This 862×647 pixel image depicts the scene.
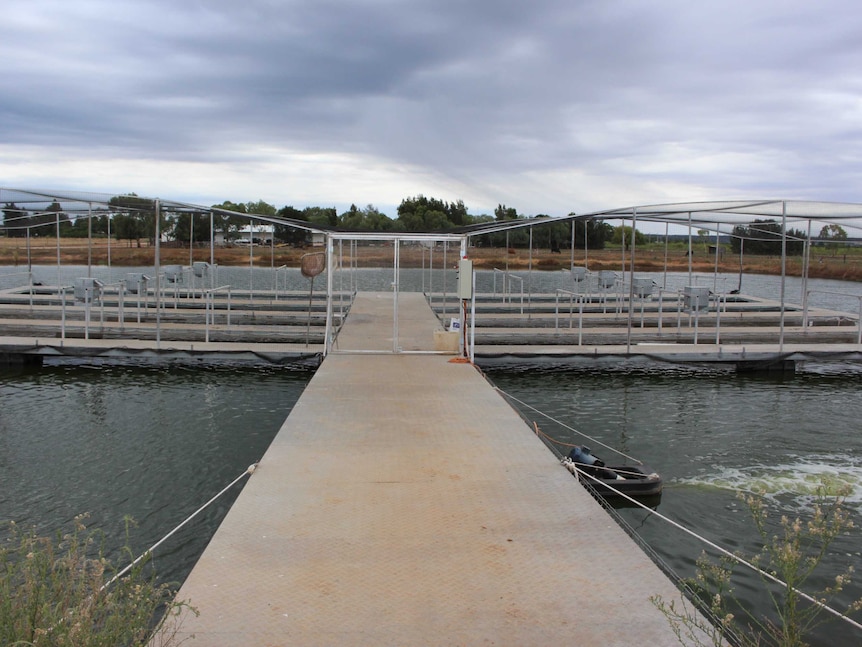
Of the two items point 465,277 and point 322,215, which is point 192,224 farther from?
point 322,215

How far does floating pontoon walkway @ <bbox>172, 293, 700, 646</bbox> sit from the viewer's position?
385cm

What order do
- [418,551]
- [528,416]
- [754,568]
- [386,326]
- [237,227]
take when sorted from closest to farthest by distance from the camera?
1. [754,568]
2. [418,551]
3. [528,416]
4. [386,326]
5. [237,227]

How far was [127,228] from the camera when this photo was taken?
29391 millimetres

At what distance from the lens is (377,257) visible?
74.0 feet

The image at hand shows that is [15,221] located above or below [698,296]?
above

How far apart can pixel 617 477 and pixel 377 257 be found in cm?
1560

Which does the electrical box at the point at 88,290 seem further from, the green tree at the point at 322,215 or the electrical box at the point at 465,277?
the green tree at the point at 322,215

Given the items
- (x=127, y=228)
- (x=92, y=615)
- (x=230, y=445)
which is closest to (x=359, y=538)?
(x=92, y=615)

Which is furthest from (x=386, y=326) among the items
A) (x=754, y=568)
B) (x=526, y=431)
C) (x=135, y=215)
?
(x=754, y=568)

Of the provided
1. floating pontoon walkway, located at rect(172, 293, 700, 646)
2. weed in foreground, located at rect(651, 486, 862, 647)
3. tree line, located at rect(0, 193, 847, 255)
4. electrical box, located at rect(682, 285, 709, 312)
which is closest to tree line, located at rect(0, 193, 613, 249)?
tree line, located at rect(0, 193, 847, 255)

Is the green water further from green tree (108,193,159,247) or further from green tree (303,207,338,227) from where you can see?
green tree (303,207,338,227)

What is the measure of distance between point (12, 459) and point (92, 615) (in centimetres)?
646

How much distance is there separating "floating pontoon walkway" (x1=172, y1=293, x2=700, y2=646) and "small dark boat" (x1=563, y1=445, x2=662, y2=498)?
0.71 m

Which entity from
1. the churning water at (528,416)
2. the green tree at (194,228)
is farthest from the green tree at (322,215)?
the churning water at (528,416)
